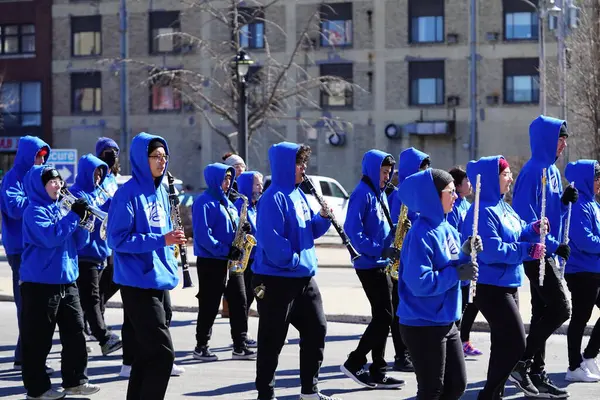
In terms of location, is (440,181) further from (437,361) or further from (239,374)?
(239,374)

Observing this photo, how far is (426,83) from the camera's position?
137 ft

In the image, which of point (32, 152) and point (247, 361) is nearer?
point (32, 152)

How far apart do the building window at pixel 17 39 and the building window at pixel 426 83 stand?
16047 millimetres

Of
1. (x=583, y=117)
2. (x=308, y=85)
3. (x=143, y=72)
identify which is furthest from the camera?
(x=143, y=72)

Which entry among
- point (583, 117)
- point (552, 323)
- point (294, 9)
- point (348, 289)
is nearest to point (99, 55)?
point (294, 9)

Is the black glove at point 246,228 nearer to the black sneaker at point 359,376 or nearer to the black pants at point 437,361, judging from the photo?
the black sneaker at point 359,376

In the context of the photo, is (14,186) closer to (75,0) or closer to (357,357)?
(357,357)

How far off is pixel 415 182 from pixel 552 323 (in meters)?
2.80

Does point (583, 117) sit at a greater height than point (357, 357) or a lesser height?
greater

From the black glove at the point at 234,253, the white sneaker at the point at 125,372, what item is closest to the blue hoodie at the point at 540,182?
the black glove at the point at 234,253

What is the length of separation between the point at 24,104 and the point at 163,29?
23.3ft

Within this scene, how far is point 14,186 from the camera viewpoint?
10.4 m

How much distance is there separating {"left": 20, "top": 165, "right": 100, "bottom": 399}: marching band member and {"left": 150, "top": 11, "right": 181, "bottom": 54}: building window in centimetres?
3587

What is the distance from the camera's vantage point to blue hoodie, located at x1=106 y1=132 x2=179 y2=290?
745 cm
